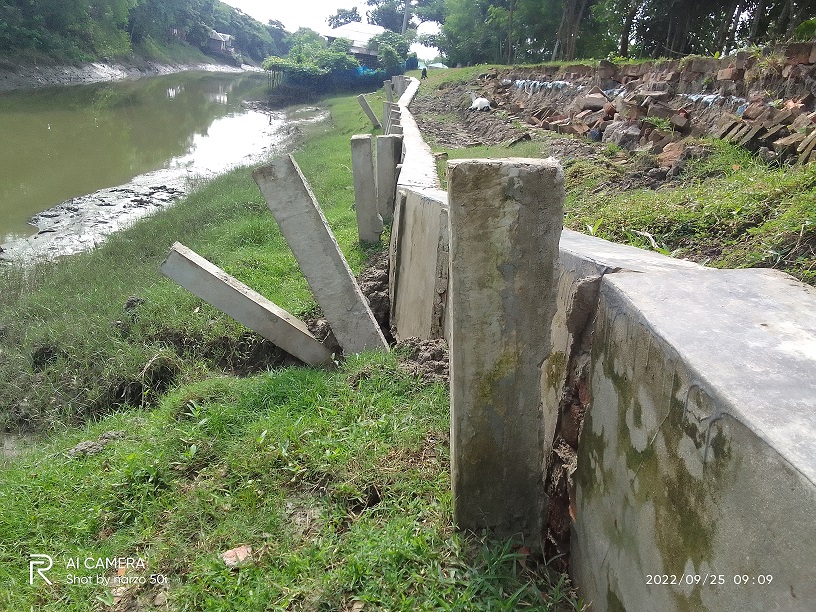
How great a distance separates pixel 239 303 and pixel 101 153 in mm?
14215

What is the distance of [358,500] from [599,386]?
43.2 inches

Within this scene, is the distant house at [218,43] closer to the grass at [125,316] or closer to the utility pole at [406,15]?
the utility pole at [406,15]

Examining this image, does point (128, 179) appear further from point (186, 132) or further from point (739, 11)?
point (739, 11)

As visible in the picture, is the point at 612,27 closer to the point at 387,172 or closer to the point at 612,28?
the point at 612,28

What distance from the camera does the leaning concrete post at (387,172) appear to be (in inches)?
262

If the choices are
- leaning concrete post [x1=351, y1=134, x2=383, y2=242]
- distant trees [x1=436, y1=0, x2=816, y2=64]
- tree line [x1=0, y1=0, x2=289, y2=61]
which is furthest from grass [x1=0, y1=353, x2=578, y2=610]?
tree line [x1=0, y1=0, x2=289, y2=61]

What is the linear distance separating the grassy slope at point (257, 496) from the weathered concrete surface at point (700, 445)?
44 centimetres

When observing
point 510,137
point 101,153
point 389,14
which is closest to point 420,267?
point 510,137

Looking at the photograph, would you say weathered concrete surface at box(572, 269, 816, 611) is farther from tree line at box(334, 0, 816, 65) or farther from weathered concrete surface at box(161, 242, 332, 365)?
tree line at box(334, 0, 816, 65)

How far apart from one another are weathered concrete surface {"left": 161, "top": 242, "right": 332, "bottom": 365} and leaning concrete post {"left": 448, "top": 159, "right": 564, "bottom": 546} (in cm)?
214

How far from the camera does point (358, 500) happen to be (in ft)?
7.61

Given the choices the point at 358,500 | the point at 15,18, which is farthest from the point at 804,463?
the point at 15,18

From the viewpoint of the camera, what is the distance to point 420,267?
12.6 feet

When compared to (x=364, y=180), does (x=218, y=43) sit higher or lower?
higher
